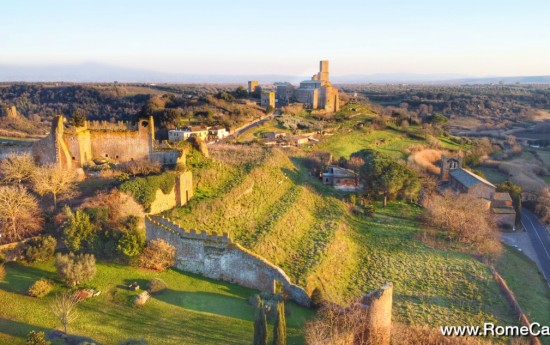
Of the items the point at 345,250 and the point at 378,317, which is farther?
the point at 345,250

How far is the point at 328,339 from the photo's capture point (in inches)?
496

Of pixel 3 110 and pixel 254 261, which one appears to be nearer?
pixel 254 261

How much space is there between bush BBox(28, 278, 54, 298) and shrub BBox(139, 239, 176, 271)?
135 inches

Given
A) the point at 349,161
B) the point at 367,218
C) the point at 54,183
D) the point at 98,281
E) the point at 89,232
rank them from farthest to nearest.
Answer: the point at 349,161 → the point at 367,218 → the point at 54,183 → the point at 89,232 → the point at 98,281

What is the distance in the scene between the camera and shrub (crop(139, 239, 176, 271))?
1697 cm

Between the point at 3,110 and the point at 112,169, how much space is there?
145 ft

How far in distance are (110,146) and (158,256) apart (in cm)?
1031

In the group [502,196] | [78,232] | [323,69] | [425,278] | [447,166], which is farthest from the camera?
[323,69]

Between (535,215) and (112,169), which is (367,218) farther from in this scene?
(112,169)

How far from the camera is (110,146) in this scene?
24.8 meters

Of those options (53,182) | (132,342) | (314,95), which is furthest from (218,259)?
(314,95)

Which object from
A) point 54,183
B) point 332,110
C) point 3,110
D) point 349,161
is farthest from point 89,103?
point 54,183

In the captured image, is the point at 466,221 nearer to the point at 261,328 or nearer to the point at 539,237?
the point at 539,237

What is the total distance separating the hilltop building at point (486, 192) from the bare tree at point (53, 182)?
27.0 m
